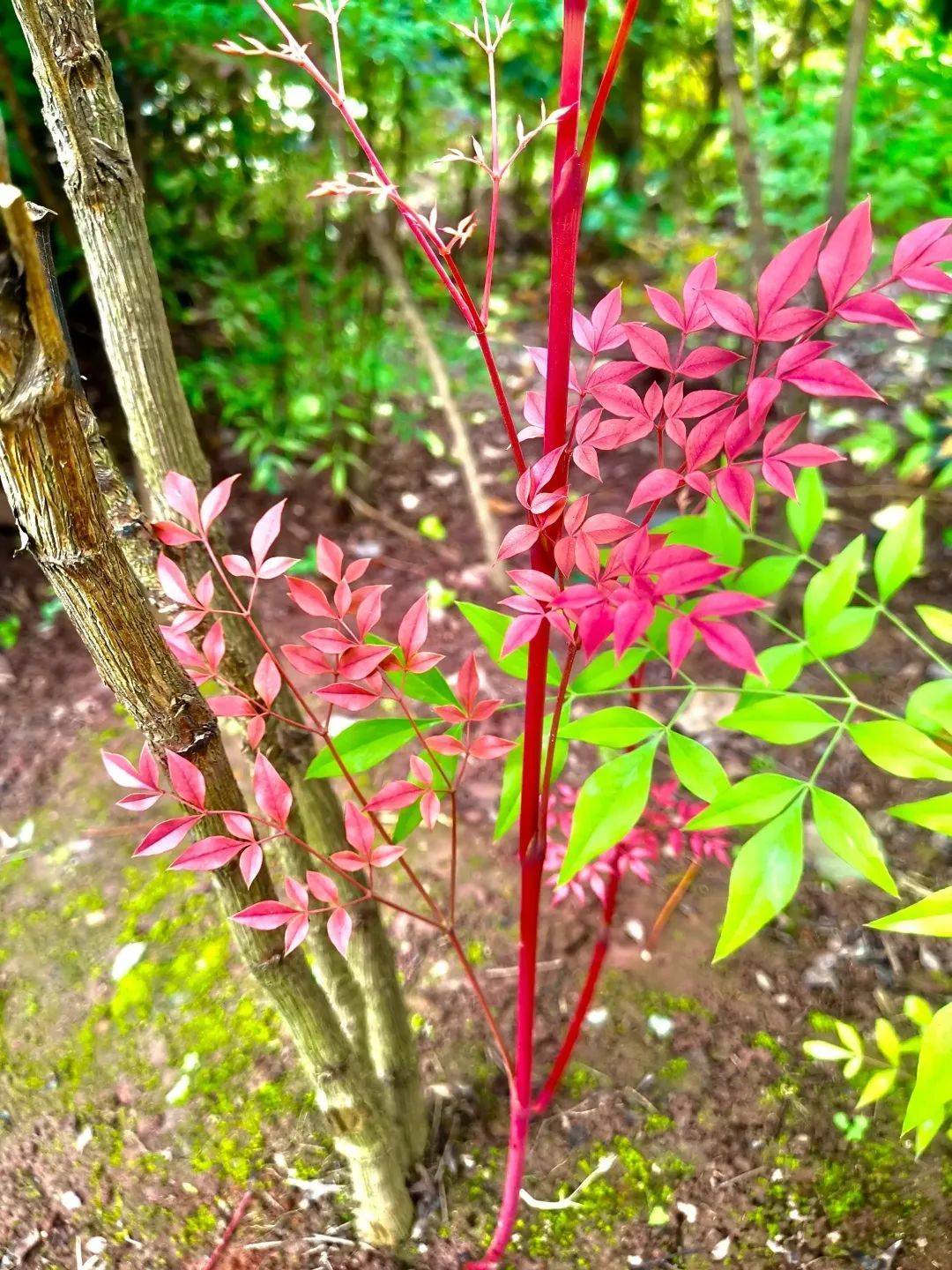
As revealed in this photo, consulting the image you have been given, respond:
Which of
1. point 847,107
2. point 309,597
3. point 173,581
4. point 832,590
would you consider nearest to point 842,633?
point 832,590

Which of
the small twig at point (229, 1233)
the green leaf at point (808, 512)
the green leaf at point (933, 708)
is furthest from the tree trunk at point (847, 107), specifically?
the small twig at point (229, 1233)

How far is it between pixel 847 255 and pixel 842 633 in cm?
49

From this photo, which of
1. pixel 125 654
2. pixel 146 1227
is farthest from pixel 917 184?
pixel 146 1227

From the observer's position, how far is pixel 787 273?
559 mm

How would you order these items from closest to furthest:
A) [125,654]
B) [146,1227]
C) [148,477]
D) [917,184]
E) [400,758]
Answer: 1. [125,654]
2. [148,477]
3. [146,1227]
4. [400,758]
5. [917,184]

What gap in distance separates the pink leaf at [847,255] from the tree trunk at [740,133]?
4.66 ft

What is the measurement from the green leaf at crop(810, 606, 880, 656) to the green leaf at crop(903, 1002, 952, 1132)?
0.37 meters

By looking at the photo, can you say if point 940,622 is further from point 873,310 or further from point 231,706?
point 231,706

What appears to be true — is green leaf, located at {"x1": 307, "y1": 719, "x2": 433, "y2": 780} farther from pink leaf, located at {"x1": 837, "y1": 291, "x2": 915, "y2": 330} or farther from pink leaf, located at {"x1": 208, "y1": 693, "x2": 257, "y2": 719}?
pink leaf, located at {"x1": 837, "y1": 291, "x2": 915, "y2": 330}

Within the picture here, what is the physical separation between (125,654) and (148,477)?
0.31 metres

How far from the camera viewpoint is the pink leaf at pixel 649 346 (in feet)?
2.01

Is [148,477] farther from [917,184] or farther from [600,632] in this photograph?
[917,184]

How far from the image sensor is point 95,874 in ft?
5.80

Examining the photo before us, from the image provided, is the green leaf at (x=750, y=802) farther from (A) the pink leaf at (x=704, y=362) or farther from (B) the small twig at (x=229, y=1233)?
(B) the small twig at (x=229, y=1233)
